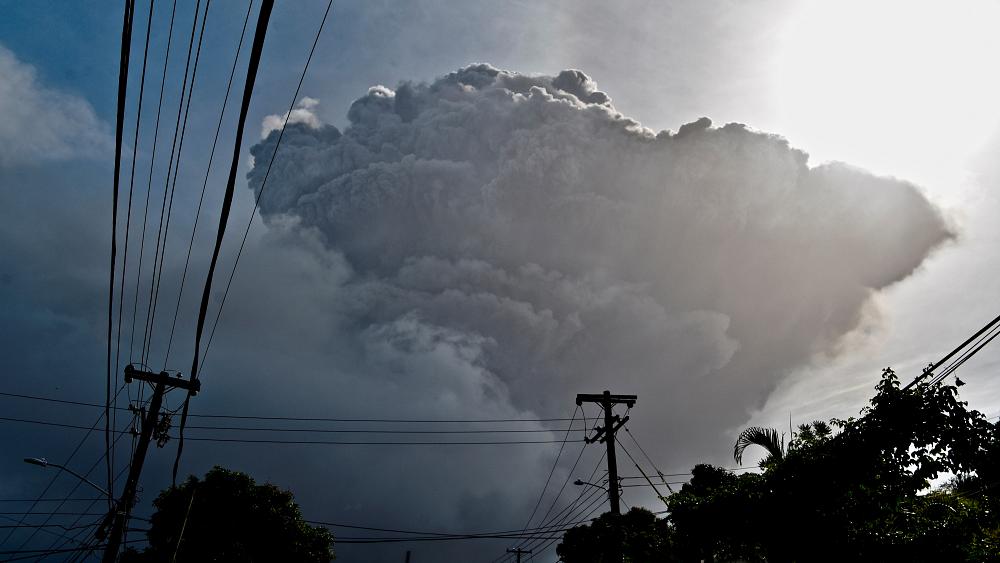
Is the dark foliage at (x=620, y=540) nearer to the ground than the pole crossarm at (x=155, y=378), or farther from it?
nearer to the ground

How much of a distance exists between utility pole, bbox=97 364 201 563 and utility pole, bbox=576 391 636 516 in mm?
14952

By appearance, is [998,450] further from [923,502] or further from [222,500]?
[222,500]

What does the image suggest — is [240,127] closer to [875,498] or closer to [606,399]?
[875,498]

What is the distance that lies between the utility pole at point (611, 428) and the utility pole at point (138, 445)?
15.0m

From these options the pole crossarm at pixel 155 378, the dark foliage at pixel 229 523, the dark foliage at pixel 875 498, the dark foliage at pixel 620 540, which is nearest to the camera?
the dark foliage at pixel 875 498

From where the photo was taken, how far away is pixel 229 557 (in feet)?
92.4

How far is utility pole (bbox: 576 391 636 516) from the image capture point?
859 inches

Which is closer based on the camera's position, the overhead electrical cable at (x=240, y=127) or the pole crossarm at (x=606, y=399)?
the overhead electrical cable at (x=240, y=127)

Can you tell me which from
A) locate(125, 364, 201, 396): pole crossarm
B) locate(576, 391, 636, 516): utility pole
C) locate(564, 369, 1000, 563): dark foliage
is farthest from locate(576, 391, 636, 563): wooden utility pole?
locate(125, 364, 201, 396): pole crossarm

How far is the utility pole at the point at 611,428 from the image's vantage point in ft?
71.6

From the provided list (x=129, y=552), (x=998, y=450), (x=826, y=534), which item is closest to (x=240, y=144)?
(x=826, y=534)

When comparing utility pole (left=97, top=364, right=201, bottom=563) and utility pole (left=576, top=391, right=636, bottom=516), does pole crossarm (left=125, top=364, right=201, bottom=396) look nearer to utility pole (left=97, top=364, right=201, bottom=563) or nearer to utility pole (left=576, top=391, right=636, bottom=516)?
utility pole (left=97, top=364, right=201, bottom=563)

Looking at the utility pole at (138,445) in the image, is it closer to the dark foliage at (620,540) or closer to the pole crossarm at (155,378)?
the pole crossarm at (155,378)

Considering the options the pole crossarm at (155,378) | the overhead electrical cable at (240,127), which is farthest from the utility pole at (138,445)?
the overhead electrical cable at (240,127)
